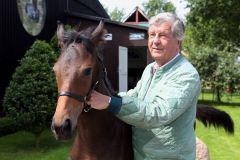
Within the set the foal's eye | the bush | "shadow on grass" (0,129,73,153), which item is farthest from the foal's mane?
the bush

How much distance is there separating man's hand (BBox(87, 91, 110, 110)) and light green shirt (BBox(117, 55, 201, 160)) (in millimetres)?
98

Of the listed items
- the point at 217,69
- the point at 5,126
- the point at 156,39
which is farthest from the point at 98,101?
the point at 217,69

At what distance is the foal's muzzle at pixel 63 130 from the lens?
2.31 metres

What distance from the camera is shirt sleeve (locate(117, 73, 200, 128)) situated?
2.46 metres

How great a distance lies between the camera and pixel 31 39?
13039 millimetres

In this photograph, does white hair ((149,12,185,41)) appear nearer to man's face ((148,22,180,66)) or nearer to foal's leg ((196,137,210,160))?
man's face ((148,22,180,66))

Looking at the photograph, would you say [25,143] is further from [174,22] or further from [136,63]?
[136,63]

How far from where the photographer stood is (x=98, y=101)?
2469 mm

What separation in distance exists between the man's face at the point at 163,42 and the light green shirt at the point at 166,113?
0.05 metres

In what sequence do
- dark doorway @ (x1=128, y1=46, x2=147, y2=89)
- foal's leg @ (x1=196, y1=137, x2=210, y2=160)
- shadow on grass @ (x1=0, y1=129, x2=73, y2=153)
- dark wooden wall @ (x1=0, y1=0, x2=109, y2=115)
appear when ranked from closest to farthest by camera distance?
foal's leg @ (x1=196, y1=137, x2=210, y2=160)
shadow on grass @ (x1=0, y1=129, x2=73, y2=153)
dark wooden wall @ (x1=0, y1=0, x2=109, y2=115)
dark doorway @ (x1=128, y1=46, x2=147, y2=89)

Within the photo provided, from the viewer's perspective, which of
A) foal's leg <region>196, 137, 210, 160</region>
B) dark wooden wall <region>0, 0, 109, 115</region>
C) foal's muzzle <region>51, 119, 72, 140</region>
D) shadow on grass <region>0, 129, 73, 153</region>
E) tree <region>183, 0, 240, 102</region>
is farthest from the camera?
tree <region>183, 0, 240, 102</region>

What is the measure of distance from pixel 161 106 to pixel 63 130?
580mm

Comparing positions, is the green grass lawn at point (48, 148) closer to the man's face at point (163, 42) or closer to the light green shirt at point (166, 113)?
the light green shirt at point (166, 113)

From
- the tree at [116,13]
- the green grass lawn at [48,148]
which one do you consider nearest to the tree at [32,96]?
the green grass lawn at [48,148]
